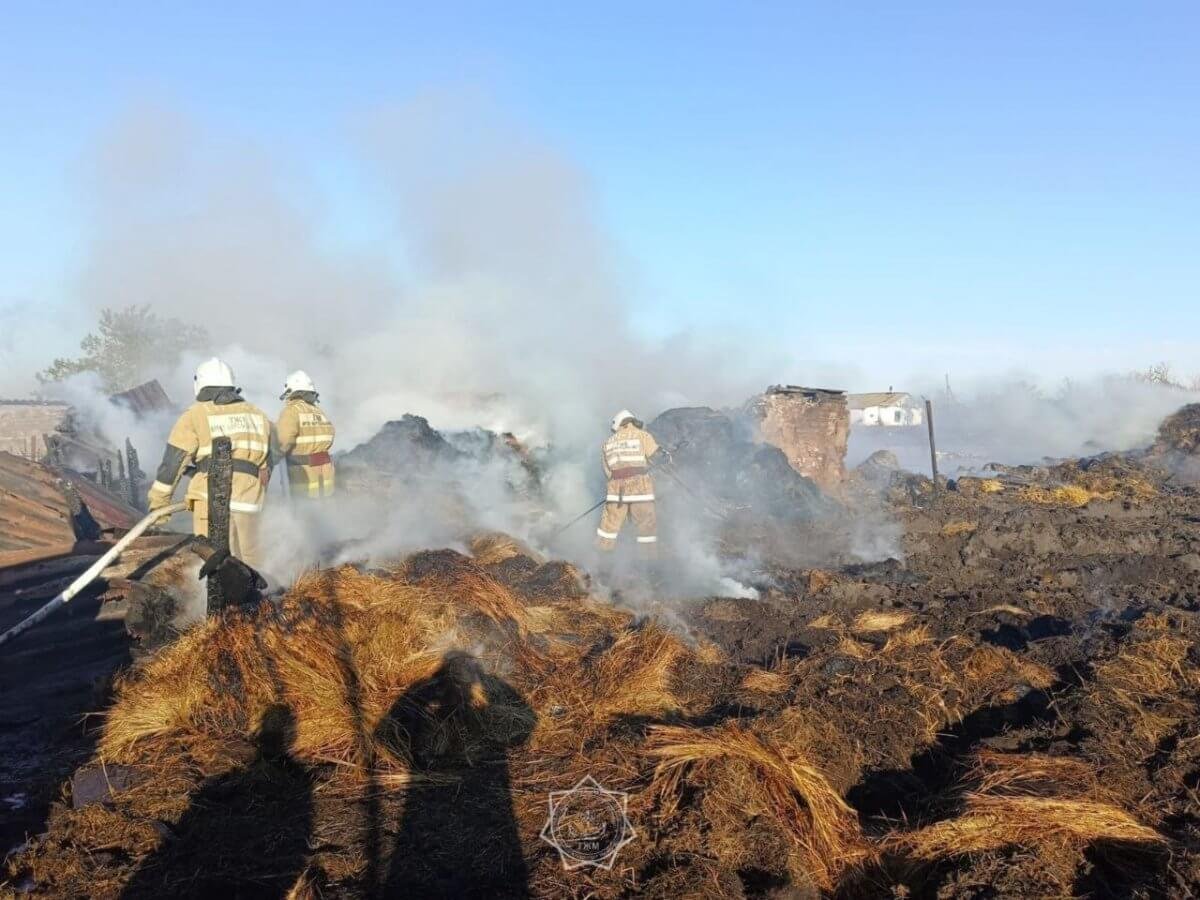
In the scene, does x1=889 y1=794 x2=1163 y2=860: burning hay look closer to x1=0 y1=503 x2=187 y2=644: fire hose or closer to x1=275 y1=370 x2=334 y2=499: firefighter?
x1=0 y1=503 x2=187 y2=644: fire hose

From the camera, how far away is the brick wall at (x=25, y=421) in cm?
1916

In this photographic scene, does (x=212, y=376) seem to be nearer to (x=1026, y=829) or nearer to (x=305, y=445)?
(x=305, y=445)

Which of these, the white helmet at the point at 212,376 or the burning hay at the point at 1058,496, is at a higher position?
the white helmet at the point at 212,376

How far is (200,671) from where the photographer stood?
420 centimetres

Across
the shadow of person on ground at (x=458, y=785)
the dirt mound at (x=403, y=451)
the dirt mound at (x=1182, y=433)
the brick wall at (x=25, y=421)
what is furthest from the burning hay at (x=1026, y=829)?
the dirt mound at (x=1182, y=433)

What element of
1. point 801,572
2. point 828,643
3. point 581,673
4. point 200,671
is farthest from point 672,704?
point 801,572

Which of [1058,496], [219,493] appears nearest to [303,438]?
[219,493]

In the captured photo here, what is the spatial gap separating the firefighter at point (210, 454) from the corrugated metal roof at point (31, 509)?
1.73 meters

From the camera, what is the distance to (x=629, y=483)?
9.63 m

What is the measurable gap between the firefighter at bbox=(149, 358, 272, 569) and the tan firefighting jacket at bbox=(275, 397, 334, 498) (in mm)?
993

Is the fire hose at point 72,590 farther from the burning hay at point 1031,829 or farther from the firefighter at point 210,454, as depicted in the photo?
the burning hay at point 1031,829

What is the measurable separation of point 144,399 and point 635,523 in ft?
37.6

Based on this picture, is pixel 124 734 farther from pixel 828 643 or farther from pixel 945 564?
pixel 945 564

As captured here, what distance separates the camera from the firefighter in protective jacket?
380 inches
